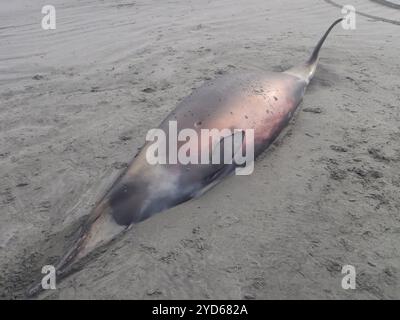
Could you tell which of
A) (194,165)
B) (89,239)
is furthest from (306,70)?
(89,239)

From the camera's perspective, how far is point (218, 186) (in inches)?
105

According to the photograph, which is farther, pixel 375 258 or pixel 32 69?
pixel 32 69

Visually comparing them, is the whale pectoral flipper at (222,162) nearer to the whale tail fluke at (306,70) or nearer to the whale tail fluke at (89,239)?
the whale tail fluke at (89,239)

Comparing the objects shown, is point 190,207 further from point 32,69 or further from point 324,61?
point 32,69

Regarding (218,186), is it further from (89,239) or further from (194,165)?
(89,239)

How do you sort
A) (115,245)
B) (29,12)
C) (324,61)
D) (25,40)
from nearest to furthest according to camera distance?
1. (115,245)
2. (324,61)
3. (25,40)
4. (29,12)

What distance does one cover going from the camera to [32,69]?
4980mm

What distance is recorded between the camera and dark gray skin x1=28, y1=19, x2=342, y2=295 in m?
2.19

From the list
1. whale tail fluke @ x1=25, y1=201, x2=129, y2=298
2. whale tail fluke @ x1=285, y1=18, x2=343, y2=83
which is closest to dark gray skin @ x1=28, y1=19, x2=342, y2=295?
whale tail fluke @ x1=25, y1=201, x2=129, y2=298

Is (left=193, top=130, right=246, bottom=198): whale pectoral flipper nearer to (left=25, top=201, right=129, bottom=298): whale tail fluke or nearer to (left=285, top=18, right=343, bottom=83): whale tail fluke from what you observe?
(left=25, top=201, right=129, bottom=298): whale tail fluke

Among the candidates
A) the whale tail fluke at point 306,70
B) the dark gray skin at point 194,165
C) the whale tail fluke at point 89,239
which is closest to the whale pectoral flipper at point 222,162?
the dark gray skin at point 194,165

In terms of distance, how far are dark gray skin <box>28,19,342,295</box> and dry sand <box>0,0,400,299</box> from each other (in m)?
0.10
